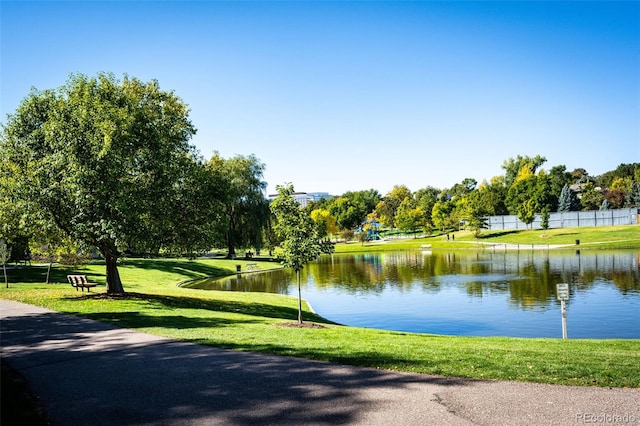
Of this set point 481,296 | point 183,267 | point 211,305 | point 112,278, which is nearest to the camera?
point 112,278

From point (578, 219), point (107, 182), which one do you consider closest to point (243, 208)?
point (107, 182)

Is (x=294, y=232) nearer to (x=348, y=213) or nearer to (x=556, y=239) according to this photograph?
(x=556, y=239)

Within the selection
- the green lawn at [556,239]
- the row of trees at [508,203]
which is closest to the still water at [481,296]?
the green lawn at [556,239]

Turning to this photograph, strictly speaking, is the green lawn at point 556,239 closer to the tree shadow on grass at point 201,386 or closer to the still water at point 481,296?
the still water at point 481,296

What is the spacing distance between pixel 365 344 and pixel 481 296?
60.5ft

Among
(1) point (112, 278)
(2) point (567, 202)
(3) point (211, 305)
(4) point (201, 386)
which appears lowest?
(3) point (211, 305)

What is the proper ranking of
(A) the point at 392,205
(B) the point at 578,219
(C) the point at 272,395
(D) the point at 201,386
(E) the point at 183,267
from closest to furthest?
1. (C) the point at 272,395
2. (D) the point at 201,386
3. (E) the point at 183,267
4. (B) the point at 578,219
5. (A) the point at 392,205

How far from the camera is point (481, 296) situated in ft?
93.0

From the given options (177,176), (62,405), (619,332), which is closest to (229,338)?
(62,405)

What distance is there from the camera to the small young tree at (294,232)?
62.2 feet

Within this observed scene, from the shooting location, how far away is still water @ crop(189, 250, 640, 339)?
799 inches

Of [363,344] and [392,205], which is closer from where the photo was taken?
[363,344]

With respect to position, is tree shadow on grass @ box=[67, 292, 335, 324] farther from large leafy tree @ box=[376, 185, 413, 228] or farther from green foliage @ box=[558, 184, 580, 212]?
large leafy tree @ box=[376, 185, 413, 228]

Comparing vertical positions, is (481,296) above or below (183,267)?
below
